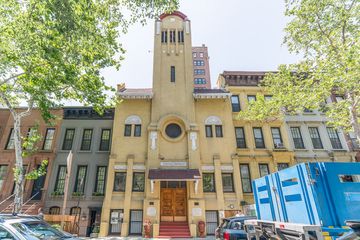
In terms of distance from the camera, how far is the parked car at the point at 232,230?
8148mm

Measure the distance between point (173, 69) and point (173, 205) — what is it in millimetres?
12932

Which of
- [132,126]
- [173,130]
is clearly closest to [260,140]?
[173,130]

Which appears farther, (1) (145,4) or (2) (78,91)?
(2) (78,91)

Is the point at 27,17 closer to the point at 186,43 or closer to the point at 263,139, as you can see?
the point at 186,43

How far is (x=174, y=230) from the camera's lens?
575 inches

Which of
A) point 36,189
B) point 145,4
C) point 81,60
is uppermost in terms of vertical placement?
Answer: point 145,4

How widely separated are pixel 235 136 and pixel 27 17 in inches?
660

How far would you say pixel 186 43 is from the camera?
68.6ft

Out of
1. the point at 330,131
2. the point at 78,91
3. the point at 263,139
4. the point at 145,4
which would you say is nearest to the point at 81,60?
the point at 78,91

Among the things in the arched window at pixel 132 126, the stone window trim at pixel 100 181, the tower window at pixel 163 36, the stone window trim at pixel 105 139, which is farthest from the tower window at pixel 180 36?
the stone window trim at pixel 100 181

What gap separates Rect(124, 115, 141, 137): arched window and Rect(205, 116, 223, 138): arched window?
6422 mm

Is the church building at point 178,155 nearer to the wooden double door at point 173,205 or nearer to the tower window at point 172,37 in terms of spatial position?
the wooden double door at point 173,205

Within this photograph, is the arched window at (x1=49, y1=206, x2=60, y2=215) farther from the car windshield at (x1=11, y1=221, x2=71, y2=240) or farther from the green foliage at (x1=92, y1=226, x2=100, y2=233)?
the car windshield at (x1=11, y1=221, x2=71, y2=240)

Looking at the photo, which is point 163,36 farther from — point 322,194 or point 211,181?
point 322,194
